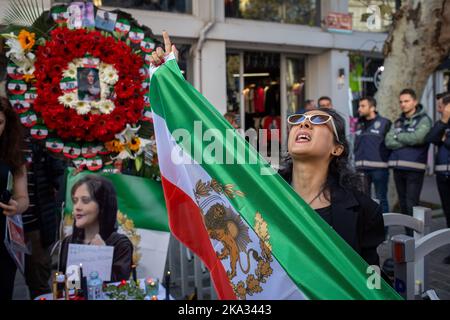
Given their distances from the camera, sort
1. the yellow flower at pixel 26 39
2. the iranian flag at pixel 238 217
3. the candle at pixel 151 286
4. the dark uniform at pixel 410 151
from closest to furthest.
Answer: the iranian flag at pixel 238 217
the yellow flower at pixel 26 39
the candle at pixel 151 286
the dark uniform at pixel 410 151

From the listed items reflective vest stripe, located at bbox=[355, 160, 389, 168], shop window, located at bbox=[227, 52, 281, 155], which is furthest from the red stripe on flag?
shop window, located at bbox=[227, 52, 281, 155]

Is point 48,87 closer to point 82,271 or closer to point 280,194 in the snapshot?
point 82,271

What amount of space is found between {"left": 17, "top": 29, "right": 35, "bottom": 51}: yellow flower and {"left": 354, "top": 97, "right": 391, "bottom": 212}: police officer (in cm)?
438

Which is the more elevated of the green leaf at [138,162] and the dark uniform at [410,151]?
the green leaf at [138,162]

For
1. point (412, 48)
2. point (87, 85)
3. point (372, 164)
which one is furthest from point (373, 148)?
point (87, 85)

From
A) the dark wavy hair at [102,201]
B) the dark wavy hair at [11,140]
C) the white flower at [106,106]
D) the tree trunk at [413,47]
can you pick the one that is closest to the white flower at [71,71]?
the white flower at [106,106]

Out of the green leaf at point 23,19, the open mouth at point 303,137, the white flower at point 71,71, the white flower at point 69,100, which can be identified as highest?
the green leaf at point 23,19

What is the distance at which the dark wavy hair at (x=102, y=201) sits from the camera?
339cm

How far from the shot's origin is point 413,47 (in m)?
6.89

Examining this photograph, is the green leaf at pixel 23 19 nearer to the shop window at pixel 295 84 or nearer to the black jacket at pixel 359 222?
the black jacket at pixel 359 222

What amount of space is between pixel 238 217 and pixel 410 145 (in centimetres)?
426

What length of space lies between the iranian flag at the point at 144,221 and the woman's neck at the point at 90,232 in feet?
0.64
